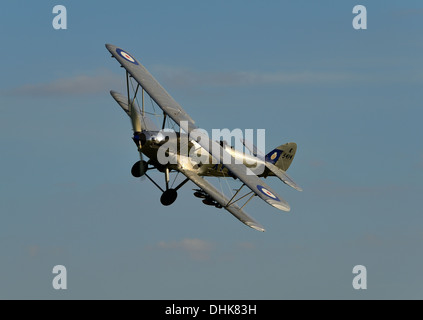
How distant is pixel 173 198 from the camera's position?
132 ft

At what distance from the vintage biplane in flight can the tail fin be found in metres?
1.20

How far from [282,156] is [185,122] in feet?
27.2

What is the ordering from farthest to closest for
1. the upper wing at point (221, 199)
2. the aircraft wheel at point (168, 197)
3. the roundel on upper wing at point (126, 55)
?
1. the roundel on upper wing at point (126, 55)
2. the aircraft wheel at point (168, 197)
3. the upper wing at point (221, 199)

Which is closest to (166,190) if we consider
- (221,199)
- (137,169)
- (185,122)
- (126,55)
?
(137,169)

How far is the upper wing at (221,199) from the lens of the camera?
1489 inches

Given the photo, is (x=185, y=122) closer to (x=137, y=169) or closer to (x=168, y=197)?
(x=137, y=169)

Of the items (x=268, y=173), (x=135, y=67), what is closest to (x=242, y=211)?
(x=268, y=173)

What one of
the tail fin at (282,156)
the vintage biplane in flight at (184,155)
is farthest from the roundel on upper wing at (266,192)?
the tail fin at (282,156)

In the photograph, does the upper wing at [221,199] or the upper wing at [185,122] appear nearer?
the upper wing at [185,122]

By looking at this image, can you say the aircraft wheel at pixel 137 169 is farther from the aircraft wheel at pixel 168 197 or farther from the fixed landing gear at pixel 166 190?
the aircraft wheel at pixel 168 197

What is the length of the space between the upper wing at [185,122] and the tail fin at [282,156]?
6.79m

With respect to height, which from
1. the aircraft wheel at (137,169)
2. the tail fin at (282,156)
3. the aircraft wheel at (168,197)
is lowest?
the aircraft wheel at (168,197)

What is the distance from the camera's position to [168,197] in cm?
4012

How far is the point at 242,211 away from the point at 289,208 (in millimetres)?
3796
